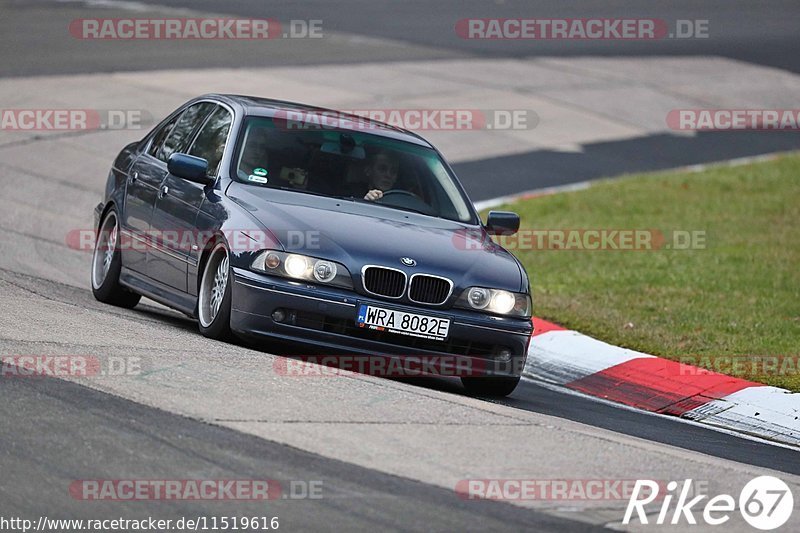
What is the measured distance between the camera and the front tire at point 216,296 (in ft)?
28.2

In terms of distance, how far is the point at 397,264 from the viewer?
8406 mm

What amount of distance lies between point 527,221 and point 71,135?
637 centimetres

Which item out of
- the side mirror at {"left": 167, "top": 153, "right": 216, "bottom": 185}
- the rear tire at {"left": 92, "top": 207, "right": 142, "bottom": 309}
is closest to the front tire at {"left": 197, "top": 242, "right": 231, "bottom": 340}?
the side mirror at {"left": 167, "top": 153, "right": 216, "bottom": 185}

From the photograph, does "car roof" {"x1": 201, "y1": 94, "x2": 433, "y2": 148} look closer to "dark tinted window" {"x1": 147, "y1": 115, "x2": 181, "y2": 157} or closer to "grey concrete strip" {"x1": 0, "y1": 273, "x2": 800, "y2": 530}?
"dark tinted window" {"x1": 147, "y1": 115, "x2": 181, "y2": 157}

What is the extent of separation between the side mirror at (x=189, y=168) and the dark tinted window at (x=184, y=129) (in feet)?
3.25

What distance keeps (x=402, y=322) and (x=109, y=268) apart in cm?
307

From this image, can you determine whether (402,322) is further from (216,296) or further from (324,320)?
(216,296)

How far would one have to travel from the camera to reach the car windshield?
9.41 metres

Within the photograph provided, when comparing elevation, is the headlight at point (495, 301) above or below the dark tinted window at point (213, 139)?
below

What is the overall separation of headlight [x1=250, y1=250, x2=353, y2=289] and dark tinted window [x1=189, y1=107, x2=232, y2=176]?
1295mm

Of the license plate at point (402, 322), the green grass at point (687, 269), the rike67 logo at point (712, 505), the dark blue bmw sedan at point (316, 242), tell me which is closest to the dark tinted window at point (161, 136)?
the dark blue bmw sedan at point (316, 242)

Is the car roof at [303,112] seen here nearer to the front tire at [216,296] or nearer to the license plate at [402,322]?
the front tire at [216,296]

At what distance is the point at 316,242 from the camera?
8430 millimetres

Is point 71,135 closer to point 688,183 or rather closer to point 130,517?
point 688,183
